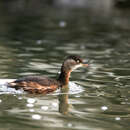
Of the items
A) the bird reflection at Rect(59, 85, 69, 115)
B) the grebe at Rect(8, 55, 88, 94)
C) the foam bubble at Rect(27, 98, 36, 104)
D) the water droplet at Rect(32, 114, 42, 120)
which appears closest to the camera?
the water droplet at Rect(32, 114, 42, 120)

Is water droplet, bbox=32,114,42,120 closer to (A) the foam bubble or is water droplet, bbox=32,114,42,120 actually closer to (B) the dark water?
(B) the dark water

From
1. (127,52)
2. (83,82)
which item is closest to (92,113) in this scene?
(83,82)

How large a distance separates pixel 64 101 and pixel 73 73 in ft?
11.8

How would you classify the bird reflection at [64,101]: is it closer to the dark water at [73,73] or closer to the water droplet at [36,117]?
the dark water at [73,73]

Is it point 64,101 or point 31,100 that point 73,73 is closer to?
point 64,101

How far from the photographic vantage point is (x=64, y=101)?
1000cm

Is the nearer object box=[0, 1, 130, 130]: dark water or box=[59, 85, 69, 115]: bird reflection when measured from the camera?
box=[0, 1, 130, 130]: dark water

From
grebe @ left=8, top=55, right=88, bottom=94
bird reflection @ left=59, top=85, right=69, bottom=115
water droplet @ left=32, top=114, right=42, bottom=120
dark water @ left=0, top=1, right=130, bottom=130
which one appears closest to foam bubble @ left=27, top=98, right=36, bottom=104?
dark water @ left=0, top=1, right=130, bottom=130

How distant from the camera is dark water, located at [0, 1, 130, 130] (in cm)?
851

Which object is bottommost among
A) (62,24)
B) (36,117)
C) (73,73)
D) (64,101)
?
(36,117)

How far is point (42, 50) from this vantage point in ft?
56.7

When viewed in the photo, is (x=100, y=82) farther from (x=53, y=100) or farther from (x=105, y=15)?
(x=105, y=15)

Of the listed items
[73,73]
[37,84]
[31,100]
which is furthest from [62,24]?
[31,100]

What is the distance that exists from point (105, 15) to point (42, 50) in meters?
15.2
